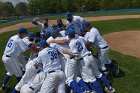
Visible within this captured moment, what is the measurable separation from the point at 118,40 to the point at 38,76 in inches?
409

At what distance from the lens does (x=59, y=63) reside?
383 inches

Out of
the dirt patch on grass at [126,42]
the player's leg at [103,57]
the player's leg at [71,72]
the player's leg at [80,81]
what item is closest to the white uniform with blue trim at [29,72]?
the player's leg at [71,72]

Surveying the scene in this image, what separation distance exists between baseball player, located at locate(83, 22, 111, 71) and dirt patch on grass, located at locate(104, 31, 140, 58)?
4027mm

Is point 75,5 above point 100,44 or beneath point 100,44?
beneath

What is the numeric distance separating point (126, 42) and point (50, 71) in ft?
32.6

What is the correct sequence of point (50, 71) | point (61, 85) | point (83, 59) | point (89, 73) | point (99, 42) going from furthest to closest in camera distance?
point (99, 42) < point (83, 59) < point (89, 73) < point (61, 85) < point (50, 71)

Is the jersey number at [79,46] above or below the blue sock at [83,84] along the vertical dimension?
above

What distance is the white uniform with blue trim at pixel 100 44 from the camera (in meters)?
11.3

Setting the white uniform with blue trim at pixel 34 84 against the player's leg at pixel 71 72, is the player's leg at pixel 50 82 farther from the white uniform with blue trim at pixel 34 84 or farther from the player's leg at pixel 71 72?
the player's leg at pixel 71 72

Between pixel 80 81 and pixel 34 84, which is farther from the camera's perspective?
pixel 80 81

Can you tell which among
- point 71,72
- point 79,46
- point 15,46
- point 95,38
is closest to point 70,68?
point 71,72

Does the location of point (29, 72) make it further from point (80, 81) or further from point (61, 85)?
A: point (80, 81)

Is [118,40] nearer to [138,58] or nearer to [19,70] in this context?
[138,58]

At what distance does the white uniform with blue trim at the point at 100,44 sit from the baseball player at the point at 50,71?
2155 millimetres
